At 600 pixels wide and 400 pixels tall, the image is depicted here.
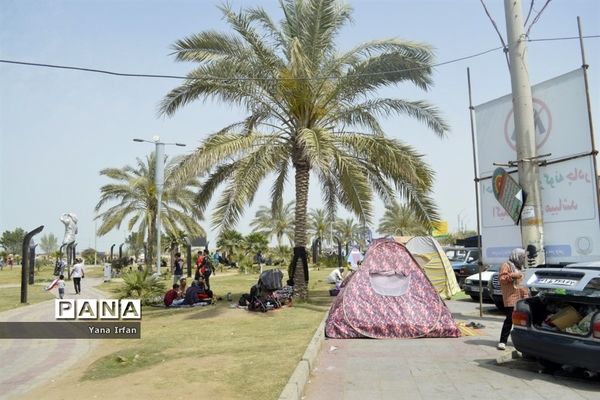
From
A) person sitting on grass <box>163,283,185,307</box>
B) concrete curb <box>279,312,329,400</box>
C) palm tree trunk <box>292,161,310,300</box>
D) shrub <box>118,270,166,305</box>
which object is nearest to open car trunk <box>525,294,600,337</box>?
concrete curb <box>279,312,329,400</box>

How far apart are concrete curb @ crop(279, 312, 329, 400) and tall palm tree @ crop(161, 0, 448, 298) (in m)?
5.82

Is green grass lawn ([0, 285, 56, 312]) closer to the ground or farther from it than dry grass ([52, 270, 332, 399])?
farther from it

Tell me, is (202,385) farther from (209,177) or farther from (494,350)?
(209,177)

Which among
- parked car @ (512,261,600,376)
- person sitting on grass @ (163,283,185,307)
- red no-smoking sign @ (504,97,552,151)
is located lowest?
person sitting on grass @ (163,283,185,307)

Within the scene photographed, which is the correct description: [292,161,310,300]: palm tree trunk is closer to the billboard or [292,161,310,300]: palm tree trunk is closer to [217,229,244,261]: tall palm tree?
the billboard

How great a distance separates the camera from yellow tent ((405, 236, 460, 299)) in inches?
704

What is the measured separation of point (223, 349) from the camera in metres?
8.73

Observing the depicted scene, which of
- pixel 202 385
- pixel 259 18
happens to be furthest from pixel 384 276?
pixel 259 18

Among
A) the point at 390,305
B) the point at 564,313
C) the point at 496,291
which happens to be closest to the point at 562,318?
the point at 564,313

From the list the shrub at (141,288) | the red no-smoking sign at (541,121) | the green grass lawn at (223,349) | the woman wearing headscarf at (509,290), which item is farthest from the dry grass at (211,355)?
the red no-smoking sign at (541,121)

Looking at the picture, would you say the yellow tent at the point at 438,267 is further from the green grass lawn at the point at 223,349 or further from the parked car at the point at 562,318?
the parked car at the point at 562,318

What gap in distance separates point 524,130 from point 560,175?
1098 millimetres

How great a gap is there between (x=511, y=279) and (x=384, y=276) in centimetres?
253

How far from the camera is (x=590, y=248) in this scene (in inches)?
369
